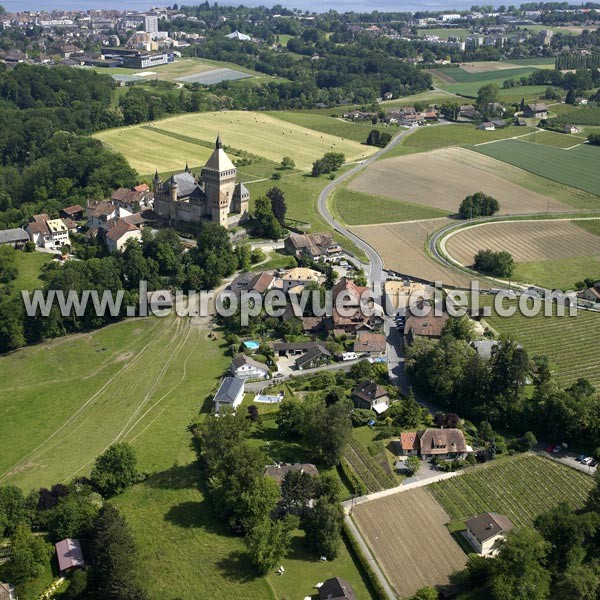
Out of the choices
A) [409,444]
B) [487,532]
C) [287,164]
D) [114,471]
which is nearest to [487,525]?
[487,532]

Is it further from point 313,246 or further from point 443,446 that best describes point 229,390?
point 313,246

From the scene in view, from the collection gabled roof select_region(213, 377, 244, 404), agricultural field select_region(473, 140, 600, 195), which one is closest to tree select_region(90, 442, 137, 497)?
gabled roof select_region(213, 377, 244, 404)

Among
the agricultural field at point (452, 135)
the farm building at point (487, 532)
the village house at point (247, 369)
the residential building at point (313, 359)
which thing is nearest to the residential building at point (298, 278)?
the residential building at point (313, 359)

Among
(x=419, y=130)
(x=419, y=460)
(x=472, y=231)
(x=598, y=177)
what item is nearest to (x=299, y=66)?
(x=419, y=130)

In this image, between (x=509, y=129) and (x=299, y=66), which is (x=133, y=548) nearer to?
(x=509, y=129)

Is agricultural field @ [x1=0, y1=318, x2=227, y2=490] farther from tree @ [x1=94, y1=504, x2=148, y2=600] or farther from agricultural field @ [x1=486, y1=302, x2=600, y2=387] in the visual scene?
agricultural field @ [x1=486, y1=302, x2=600, y2=387]

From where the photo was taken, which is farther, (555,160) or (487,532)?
(555,160)

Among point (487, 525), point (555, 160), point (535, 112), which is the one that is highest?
point (535, 112)

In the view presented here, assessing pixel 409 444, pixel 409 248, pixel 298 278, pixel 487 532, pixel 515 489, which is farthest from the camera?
pixel 409 248
